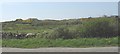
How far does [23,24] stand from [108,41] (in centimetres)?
1542

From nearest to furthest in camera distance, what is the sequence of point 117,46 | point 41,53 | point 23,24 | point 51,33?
point 41,53
point 117,46
point 51,33
point 23,24

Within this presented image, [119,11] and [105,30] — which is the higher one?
[119,11]

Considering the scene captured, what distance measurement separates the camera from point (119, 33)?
1858cm

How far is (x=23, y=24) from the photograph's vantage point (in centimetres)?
2950

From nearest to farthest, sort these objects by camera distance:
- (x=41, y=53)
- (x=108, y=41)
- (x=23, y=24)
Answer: (x=41, y=53)
(x=108, y=41)
(x=23, y=24)

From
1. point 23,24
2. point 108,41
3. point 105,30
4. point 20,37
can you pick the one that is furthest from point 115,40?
point 23,24

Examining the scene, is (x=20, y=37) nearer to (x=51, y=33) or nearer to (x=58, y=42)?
(x=51, y=33)

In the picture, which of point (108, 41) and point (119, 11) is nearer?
point (108, 41)

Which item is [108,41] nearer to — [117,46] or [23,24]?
[117,46]

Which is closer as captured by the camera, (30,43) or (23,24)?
(30,43)

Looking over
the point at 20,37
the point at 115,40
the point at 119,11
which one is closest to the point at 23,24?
the point at 20,37

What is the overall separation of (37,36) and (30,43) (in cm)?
295

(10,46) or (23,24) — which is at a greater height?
(10,46)

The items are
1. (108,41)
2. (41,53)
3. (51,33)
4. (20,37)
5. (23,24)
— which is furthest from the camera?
(23,24)
